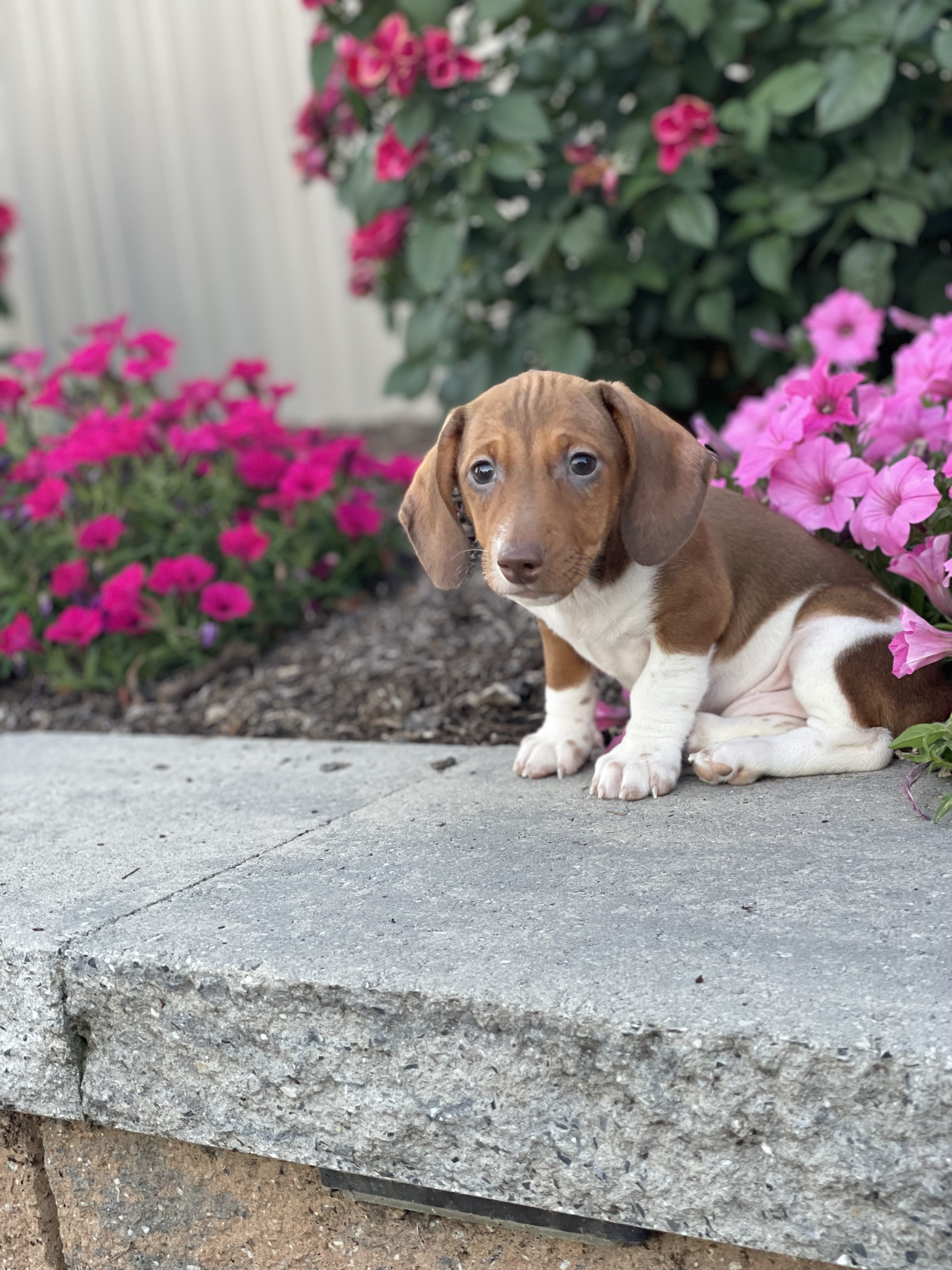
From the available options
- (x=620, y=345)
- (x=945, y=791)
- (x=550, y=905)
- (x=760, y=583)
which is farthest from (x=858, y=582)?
(x=620, y=345)

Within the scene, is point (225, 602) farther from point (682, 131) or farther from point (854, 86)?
point (854, 86)

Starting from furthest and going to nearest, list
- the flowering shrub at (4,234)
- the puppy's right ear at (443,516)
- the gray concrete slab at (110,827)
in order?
the flowering shrub at (4,234), the puppy's right ear at (443,516), the gray concrete slab at (110,827)

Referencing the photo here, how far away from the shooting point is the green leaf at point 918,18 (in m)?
3.11

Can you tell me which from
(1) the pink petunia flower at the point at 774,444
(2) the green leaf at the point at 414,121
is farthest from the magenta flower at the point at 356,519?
(1) the pink petunia flower at the point at 774,444

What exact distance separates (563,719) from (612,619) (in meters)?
0.31

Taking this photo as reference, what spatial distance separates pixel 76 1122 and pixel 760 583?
54.5 inches

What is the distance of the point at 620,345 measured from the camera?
4148mm

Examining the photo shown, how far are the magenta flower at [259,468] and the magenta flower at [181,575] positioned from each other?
0.41 metres

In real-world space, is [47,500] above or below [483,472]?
below

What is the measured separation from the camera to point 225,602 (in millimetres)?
3588

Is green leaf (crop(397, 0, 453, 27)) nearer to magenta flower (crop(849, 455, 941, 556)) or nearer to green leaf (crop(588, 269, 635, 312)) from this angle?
green leaf (crop(588, 269, 635, 312))

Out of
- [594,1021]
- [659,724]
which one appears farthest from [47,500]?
[594,1021]

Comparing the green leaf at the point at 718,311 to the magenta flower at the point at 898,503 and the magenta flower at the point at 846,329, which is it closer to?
the magenta flower at the point at 846,329

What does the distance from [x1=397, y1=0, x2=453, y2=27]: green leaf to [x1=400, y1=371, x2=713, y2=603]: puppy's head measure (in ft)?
6.48
